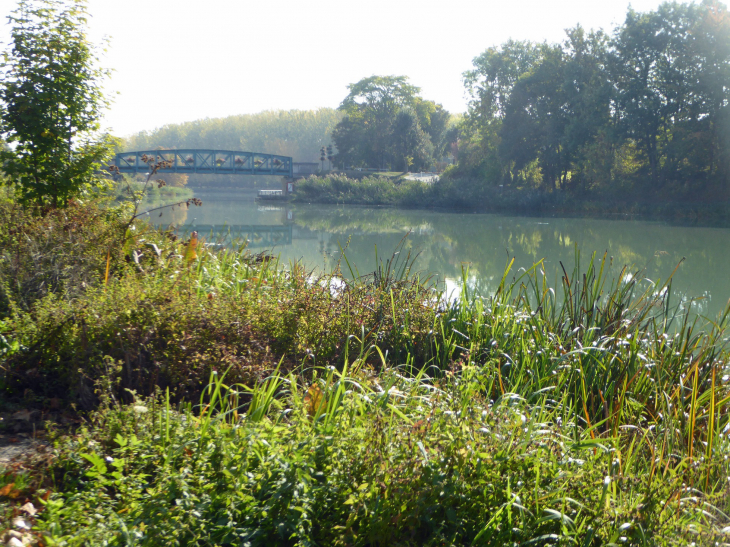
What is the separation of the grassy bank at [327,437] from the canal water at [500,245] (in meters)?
3.58

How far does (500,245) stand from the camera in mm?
14930

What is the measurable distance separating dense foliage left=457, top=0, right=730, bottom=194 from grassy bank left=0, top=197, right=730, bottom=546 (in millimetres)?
27786

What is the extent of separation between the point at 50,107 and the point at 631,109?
2799 cm

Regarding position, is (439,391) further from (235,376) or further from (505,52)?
(505,52)

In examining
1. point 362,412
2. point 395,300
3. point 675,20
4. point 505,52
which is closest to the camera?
point 362,412

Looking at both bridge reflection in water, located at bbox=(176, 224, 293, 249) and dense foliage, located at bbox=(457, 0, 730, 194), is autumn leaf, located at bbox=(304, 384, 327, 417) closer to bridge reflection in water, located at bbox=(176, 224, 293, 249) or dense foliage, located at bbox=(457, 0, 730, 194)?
bridge reflection in water, located at bbox=(176, 224, 293, 249)

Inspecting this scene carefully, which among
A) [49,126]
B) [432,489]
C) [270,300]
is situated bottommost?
[432,489]

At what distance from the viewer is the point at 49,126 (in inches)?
229

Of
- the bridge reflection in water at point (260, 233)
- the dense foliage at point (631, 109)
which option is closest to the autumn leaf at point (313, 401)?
the bridge reflection in water at point (260, 233)

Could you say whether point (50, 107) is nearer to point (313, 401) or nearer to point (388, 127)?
point (313, 401)

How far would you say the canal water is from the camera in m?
9.80

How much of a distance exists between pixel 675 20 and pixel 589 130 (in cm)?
627

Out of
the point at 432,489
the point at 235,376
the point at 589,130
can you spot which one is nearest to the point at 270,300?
the point at 235,376

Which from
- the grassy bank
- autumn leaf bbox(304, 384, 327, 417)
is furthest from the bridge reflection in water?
autumn leaf bbox(304, 384, 327, 417)
